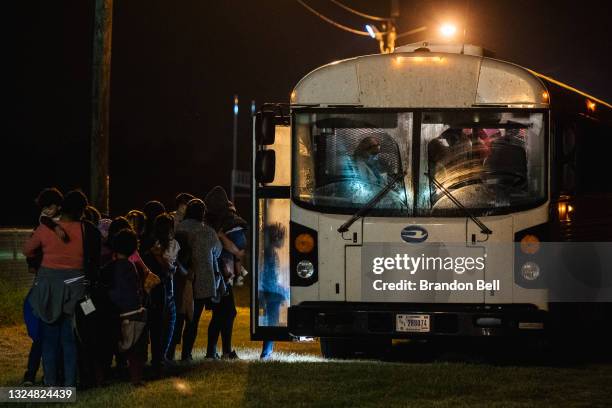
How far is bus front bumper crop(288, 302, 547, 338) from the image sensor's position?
11.6m

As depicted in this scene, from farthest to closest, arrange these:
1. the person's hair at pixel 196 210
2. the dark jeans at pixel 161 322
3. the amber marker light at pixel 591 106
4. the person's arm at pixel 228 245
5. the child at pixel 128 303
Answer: the amber marker light at pixel 591 106 < the person's arm at pixel 228 245 < the person's hair at pixel 196 210 < the dark jeans at pixel 161 322 < the child at pixel 128 303

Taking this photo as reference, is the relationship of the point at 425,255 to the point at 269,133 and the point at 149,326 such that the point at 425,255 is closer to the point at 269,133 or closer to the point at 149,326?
the point at 269,133

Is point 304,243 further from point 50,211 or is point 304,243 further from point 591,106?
point 591,106

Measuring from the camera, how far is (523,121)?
11875 mm

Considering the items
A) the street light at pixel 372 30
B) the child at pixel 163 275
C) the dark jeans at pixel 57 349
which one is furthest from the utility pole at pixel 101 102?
the street light at pixel 372 30

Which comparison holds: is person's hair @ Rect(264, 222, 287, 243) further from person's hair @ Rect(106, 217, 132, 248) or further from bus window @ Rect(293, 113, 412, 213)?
person's hair @ Rect(106, 217, 132, 248)

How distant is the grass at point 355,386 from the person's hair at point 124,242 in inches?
44.9

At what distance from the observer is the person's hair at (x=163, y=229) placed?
11.8 meters

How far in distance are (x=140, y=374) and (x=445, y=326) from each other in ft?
9.50

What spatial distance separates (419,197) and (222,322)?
2759 millimetres

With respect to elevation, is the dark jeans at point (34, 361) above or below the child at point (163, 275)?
below

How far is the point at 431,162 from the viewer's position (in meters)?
11.9

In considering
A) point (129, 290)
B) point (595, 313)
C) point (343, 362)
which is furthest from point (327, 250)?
point (595, 313)

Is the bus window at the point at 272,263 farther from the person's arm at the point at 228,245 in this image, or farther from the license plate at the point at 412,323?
the license plate at the point at 412,323
